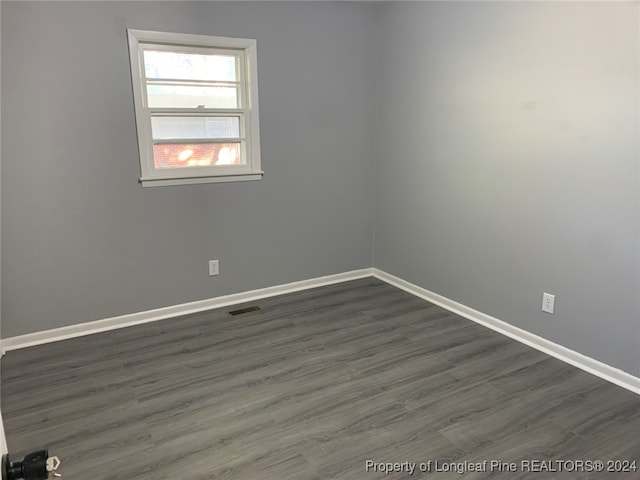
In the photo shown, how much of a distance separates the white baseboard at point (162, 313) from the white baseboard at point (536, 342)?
0.69 m

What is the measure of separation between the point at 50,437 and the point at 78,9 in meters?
2.45

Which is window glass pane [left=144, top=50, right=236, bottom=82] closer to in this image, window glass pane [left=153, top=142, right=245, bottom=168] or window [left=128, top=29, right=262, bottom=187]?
window [left=128, top=29, right=262, bottom=187]

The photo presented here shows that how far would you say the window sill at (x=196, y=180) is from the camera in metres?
3.20

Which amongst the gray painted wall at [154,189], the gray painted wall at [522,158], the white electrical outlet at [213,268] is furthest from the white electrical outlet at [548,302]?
the white electrical outlet at [213,268]

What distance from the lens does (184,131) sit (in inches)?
130

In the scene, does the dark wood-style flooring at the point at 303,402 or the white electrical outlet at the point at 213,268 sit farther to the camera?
the white electrical outlet at the point at 213,268

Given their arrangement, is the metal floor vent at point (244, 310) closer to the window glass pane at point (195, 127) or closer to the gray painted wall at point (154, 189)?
the gray painted wall at point (154, 189)

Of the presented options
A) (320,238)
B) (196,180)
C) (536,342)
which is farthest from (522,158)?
(196,180)

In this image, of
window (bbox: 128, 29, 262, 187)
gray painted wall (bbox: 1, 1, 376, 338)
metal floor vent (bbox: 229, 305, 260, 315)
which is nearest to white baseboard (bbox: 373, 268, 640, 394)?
gray painted wall (bbox: 1, 1, 376, 338)

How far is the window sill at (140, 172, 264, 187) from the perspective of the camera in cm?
320

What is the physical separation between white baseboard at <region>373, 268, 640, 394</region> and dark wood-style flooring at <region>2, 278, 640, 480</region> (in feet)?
0.23

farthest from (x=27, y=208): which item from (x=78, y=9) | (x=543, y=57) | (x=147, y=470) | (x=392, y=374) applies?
(x=543, y=57)

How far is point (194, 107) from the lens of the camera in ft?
10.8

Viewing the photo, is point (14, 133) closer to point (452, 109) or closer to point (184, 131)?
point (184, 131)
